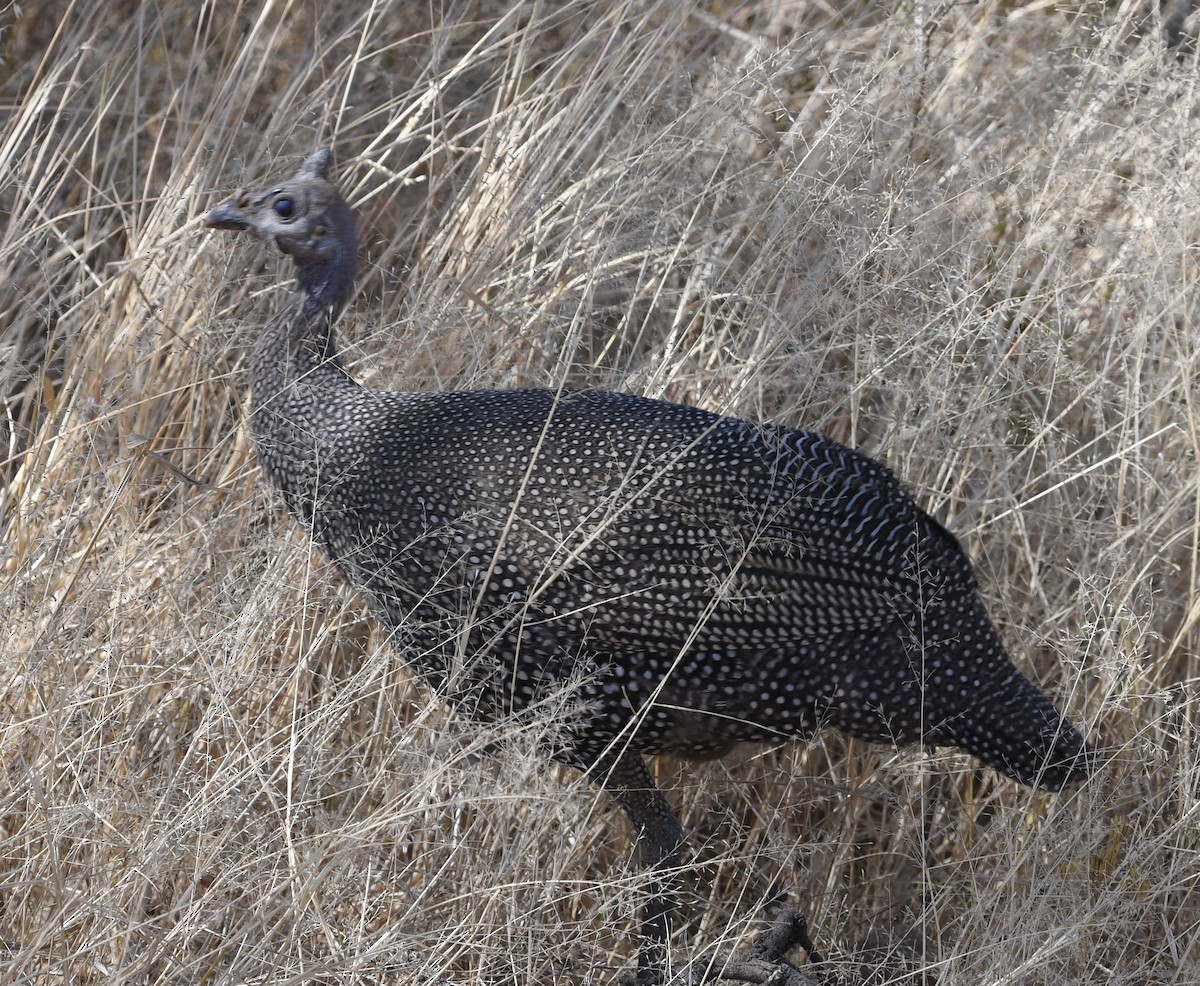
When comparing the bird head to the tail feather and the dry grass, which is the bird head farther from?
the tail feather

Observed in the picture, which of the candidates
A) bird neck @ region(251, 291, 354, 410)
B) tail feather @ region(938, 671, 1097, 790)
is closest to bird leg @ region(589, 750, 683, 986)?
tail feather @ region(938, 671, 1097, 790)

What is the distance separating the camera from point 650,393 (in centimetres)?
329

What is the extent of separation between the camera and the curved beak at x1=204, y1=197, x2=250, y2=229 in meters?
2.99

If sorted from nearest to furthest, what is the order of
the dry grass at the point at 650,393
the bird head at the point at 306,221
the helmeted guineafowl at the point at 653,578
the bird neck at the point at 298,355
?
the dry grass at the point at 650,393
the helmeted guineafowl at the point at 653,578
the bird neck at the point at 298,355
the bird head at the point at 306,221

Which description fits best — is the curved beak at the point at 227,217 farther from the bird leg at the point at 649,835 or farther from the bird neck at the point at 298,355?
the bird leg at the point at 649,835

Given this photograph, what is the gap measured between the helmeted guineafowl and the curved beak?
450mm

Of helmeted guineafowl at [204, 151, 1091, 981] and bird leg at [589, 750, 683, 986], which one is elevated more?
helmeted guineafowl at [204, 151, 1091, 981]

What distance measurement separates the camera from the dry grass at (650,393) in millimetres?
2467

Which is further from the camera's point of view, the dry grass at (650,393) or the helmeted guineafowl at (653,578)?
the helmeted guineafowl at (653,578)

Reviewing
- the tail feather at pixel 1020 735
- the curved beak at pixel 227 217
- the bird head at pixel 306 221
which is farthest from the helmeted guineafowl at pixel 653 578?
the curved beak at pixel 227 217

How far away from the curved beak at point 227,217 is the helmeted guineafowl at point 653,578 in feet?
1.48

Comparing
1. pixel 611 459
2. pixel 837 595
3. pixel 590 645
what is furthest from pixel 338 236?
pixel 837 595

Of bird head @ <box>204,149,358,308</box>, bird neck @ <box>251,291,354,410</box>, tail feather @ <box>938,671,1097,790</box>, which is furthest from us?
bird head @ <box>204,149,358,308</box>

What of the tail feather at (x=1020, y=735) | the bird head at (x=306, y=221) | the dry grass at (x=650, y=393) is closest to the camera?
the dry grass at (x=650, y=393)
